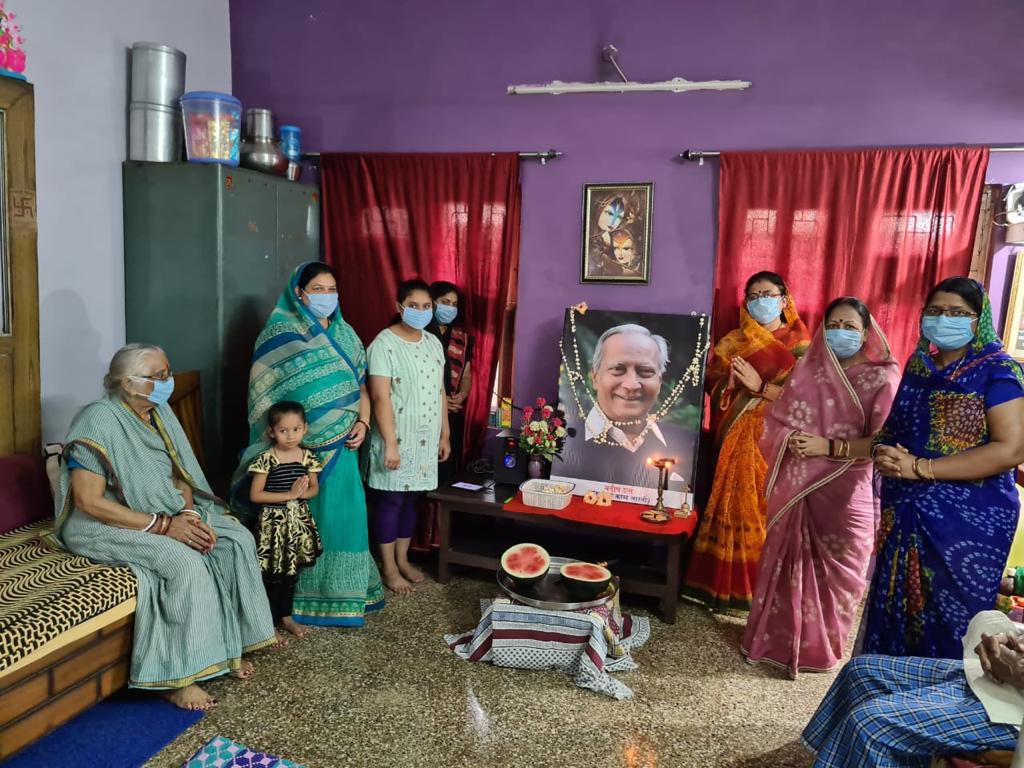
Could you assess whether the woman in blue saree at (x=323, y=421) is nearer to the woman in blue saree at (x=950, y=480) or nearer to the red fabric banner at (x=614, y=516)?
the red fabric banner at (x=614, y=516)

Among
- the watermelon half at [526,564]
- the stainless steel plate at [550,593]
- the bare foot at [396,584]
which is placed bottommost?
the bare foot at [396,584]

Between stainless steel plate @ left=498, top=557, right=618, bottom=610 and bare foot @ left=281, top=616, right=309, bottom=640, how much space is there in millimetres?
891

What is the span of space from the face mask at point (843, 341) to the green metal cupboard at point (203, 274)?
272 centimetres

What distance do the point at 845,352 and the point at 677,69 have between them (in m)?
1.73

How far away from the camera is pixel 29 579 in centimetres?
250

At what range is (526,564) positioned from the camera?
3156 millimetres

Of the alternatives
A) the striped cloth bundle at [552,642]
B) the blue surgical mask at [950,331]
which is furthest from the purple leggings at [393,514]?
the blue surgical mask at [950,331]

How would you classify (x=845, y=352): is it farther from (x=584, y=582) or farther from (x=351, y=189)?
(x=351, y=189)

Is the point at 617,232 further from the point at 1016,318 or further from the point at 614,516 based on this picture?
the point at 1016,318

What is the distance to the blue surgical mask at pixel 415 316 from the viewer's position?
3.49 metres

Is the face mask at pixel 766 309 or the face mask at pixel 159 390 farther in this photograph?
the face mask at pixel 766 309

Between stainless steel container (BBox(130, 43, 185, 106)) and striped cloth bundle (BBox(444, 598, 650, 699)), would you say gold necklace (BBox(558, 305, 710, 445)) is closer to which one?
striped cloth bundle (BBox(444, 598, 650, 699))

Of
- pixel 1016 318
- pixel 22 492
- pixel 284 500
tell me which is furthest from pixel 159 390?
pixel 1016 318

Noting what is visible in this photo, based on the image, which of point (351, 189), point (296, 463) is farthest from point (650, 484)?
point (351, 189)
